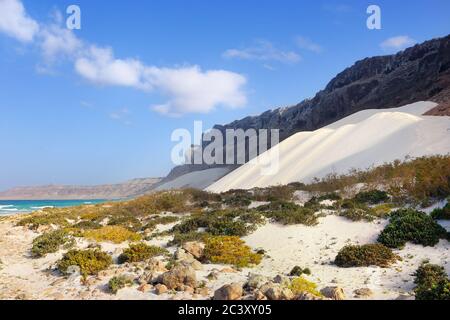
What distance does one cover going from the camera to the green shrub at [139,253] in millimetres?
13000

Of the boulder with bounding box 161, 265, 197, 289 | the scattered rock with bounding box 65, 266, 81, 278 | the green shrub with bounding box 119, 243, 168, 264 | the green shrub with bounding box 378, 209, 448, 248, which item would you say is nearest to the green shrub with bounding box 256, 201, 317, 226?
the green shrub with bounding box 378, 209, 448, 248

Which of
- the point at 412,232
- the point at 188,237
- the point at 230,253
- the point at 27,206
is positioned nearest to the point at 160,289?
the point at 230,253

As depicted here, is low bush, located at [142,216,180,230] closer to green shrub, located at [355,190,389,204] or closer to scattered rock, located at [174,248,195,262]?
scattered rock, located at [174,248,195,262]

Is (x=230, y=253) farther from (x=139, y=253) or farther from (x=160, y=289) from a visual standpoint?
(x=160, y=289)

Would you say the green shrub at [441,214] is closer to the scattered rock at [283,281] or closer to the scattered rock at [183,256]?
the scattered rock at [283,281]

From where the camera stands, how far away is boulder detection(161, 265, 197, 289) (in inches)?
389

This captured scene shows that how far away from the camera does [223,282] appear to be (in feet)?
34.2

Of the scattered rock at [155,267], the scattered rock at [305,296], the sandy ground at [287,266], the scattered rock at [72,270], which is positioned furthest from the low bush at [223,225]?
the scattered rock at [305,296]

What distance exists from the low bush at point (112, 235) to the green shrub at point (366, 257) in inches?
368

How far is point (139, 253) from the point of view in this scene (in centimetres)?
1314

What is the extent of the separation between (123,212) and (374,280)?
1726 centimetres

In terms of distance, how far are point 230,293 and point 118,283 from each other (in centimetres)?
343
